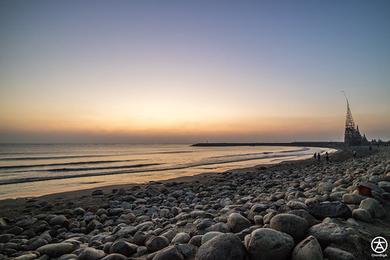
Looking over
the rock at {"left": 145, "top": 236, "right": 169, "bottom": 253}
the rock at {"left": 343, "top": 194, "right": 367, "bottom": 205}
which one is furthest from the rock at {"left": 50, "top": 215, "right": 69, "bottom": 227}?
the rock at {"left": 343, "top": 194, "right": 367, "bottom": 205}

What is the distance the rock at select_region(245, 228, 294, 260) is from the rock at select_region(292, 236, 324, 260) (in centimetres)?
10

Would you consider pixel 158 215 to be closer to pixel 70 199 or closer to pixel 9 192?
pixel 70 199

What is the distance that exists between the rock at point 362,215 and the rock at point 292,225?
45.0 inches

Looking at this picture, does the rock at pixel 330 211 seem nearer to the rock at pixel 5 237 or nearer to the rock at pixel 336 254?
the rock at pixel 336 254

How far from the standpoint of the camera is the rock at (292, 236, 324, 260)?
111 inches

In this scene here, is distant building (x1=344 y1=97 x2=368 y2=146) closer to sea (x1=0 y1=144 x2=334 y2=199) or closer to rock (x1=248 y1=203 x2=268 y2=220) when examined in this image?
sea (x1=0 y1=144 x2=334 y2=199)

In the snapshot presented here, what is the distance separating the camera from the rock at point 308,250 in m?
2.82

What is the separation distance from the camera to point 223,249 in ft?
9.64

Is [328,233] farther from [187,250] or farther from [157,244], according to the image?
[157,244]

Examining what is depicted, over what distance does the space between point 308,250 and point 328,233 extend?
52 cm

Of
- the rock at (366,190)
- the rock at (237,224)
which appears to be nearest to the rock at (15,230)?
the rock at (237,224)

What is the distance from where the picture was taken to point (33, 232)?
6.75 meters

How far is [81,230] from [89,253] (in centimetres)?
345

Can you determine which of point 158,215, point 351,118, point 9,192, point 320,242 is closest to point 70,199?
point 9,192
